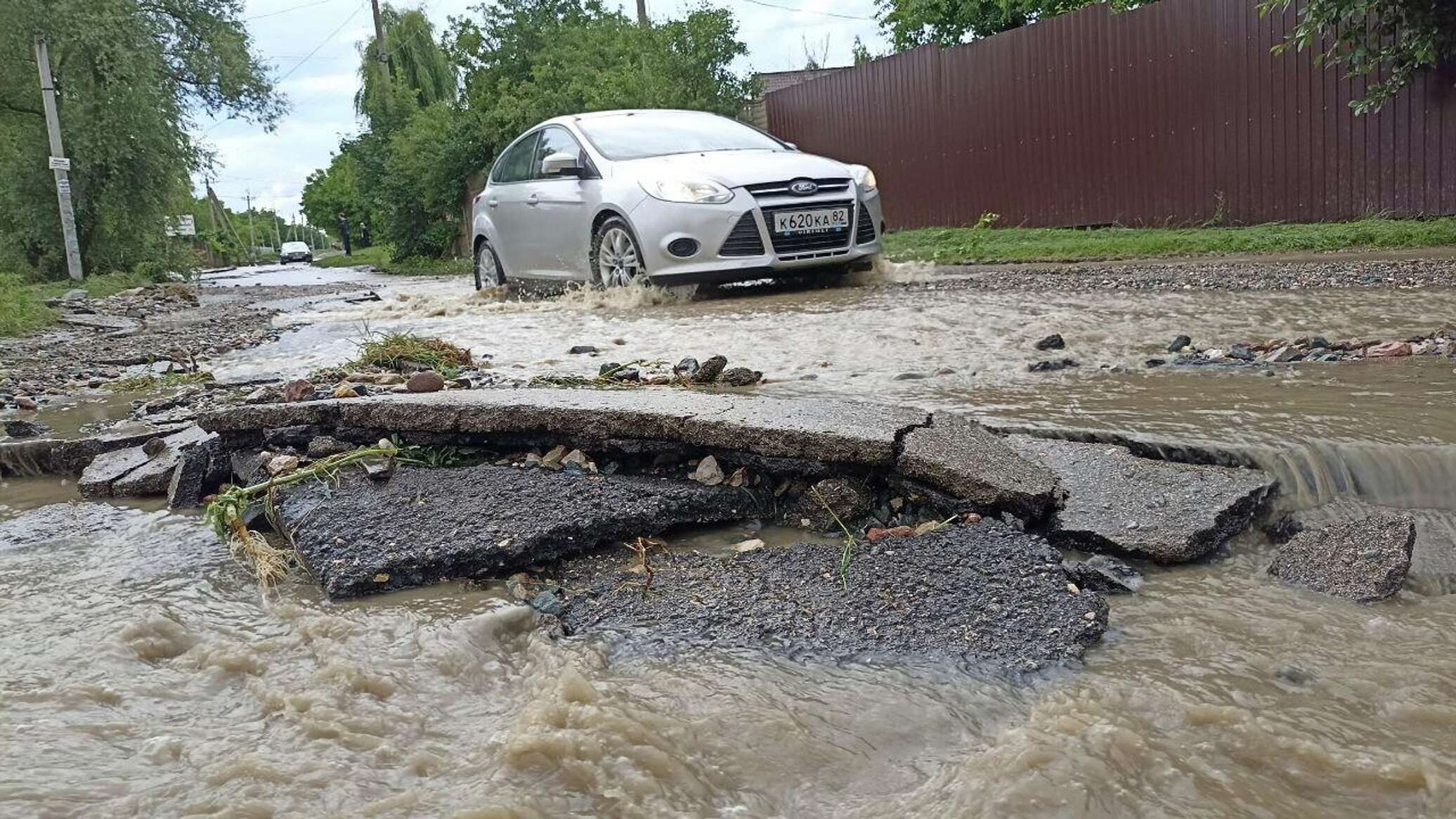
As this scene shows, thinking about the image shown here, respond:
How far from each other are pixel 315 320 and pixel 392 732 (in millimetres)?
8138

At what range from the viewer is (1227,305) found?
228 inches

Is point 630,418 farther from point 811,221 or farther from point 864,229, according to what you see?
point 864,229

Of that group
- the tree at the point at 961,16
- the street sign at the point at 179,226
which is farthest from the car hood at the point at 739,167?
the street sign at the point at 179,226

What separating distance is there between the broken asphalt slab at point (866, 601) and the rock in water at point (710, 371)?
6.47 ft

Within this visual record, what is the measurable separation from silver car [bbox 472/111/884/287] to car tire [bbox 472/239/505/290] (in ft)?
2.75

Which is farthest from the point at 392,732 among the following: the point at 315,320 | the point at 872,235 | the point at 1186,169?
the point at 1186,169

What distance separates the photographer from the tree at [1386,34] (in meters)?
8.12

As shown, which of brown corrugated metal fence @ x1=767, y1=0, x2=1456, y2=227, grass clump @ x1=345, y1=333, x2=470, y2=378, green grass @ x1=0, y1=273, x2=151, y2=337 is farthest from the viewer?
brown corrugated metal fence @ x1=767, y1=0, x2=1456, y2=227

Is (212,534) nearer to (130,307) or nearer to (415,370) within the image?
(415,370)

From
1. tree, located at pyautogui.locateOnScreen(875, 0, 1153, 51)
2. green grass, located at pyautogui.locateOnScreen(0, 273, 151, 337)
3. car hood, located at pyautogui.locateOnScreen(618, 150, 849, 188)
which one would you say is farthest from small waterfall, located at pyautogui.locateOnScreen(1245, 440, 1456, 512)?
tree, located at pyautogui.locateOnScreen(875, 0, 1153, 51)

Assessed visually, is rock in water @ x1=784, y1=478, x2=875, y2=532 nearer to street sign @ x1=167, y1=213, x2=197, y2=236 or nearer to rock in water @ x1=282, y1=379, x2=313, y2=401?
rock in water @ x1=282, y1=379, x2=313, y2=401

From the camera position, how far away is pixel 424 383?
4.34 m

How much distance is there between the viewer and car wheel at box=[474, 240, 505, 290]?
9.84 metres

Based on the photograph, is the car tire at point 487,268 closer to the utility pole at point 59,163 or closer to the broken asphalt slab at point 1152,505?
the broken asphalt slab at point 1152,505
